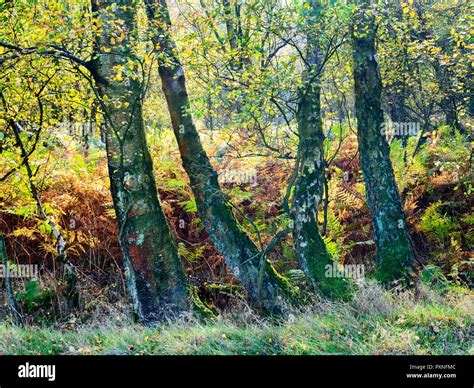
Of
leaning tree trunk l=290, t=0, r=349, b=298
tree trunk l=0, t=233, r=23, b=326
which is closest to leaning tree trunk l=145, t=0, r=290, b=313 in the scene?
leaning tree trunk l=290, t=0, r=349, b=298

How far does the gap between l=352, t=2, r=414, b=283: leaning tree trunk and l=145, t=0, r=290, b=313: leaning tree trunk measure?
1.73m

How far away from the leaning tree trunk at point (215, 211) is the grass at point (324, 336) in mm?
1195

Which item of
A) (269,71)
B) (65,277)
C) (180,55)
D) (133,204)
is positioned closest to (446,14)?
(269,71)

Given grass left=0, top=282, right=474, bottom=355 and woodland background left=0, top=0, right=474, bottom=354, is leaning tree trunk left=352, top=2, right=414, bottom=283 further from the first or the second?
grass left=0, top=282, right=474, bottom=355

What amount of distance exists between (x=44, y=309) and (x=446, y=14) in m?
9.98

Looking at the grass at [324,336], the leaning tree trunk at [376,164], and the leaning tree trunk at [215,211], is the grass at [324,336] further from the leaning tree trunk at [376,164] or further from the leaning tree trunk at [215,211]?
the leaning tree trunk at [376,164]

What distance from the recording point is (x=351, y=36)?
7.81 meters

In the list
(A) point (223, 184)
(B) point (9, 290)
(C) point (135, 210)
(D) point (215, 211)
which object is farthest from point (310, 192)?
(B) point (9, 290)

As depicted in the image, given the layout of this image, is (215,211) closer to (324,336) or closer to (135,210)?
(135,210)

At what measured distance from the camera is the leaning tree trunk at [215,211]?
7.55m

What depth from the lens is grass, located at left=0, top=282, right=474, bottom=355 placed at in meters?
4.90

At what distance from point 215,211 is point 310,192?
1.46 meters
